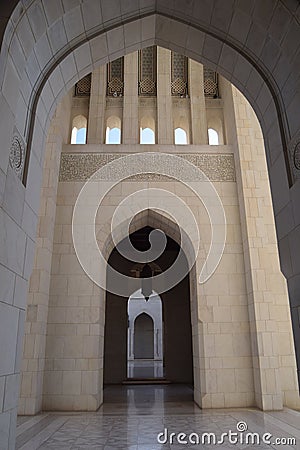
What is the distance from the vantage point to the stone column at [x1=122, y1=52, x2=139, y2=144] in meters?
5.40

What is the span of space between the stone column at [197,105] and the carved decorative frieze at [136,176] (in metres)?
0.35

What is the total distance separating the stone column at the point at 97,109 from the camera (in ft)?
17.8

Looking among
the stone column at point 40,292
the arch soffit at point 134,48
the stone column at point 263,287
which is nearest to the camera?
the arch soffit at point 134,48

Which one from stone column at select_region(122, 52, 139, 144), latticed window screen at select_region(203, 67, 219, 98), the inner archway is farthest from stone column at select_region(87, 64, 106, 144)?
the inner archway

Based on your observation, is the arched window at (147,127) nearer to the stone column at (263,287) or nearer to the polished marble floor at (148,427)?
the stone column at (263,287)

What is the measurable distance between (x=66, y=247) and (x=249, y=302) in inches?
95.4

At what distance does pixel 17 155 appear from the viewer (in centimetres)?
187

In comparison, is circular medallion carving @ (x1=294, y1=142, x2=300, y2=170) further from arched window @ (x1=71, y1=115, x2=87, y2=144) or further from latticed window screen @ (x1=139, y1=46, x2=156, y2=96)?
latticed window screen @ (x1=139, y1=46, x2=156, y2=96)

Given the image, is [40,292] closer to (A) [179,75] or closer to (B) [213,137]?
(B) [213,137]

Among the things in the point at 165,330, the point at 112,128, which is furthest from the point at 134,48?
the point at 165,330

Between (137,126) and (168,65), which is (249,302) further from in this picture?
(168,65)

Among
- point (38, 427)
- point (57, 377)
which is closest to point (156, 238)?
point (57, 377)

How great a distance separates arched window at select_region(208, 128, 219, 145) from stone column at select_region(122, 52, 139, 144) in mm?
1155

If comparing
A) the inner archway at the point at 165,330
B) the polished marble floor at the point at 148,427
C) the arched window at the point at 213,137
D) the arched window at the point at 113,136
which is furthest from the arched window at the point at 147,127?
the polished marble floor at the point at 148,427
